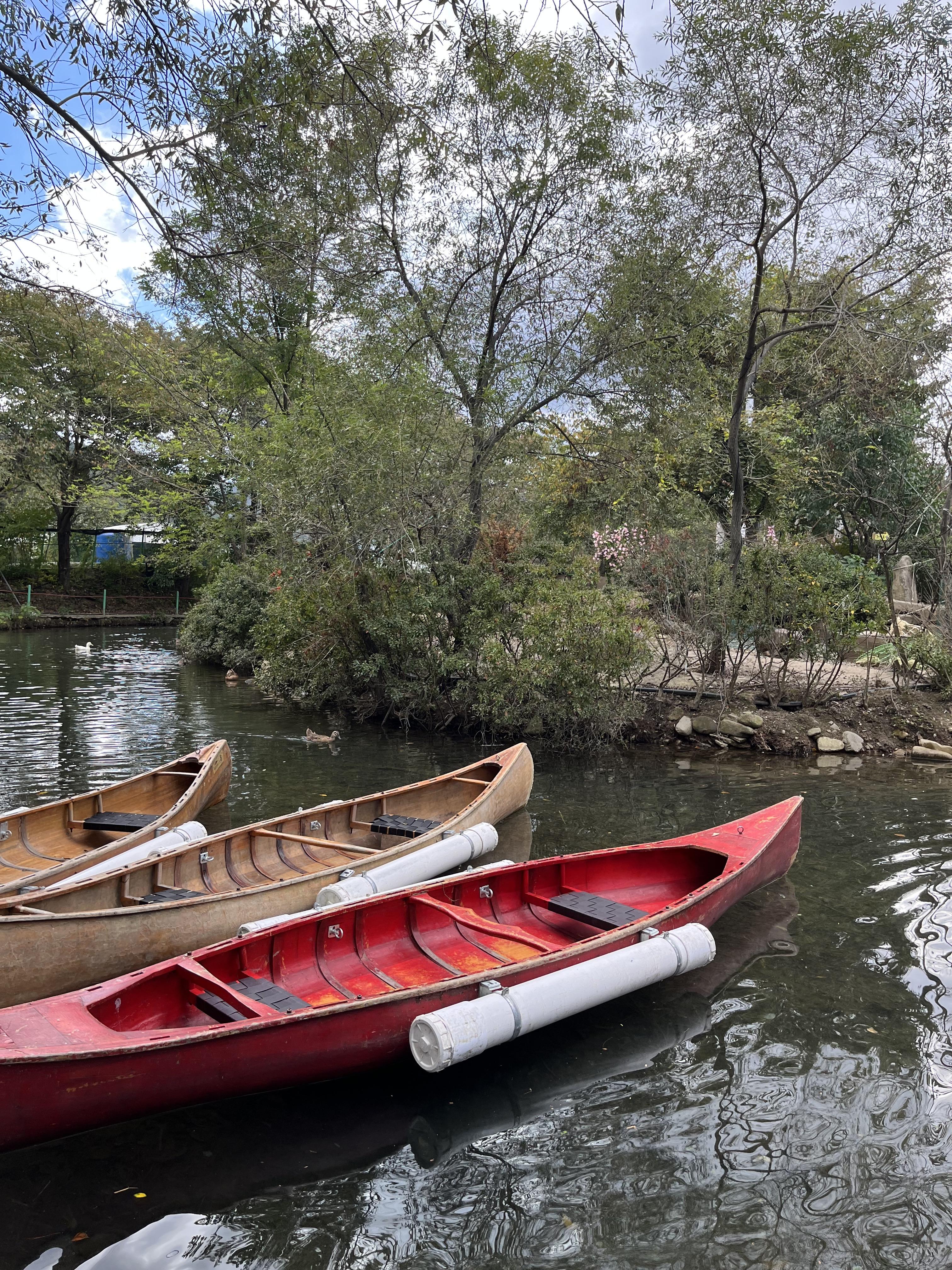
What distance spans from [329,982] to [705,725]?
33.3ft

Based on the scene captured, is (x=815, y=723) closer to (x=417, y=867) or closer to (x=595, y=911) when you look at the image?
(x=417, y=867)

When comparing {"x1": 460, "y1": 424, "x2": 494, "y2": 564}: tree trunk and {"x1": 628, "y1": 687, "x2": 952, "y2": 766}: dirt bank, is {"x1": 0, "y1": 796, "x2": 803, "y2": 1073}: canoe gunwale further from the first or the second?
{"x1": 460, "y1": 424, "x2": 494, "y2": 564}: tree trunk

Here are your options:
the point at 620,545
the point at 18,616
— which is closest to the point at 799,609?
the point at 620,545

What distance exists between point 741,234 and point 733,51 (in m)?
2.62

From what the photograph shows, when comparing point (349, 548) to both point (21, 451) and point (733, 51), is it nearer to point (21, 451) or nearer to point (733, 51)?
point (733, 51)

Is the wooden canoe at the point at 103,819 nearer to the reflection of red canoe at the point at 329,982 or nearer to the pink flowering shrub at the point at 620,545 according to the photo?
the reflection of red canoe at the point at 329,982

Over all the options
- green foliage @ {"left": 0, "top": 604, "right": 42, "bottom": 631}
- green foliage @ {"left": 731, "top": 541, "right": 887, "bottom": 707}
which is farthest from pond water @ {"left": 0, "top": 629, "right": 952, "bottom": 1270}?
green foliage @ {"left": 0, "top": 604, "right": 42, "bottom": 631}

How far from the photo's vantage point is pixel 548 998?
16.4 ft

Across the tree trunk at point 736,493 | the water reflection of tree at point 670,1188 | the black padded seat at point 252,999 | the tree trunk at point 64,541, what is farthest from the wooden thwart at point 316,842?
the tree trunk at point 64,541

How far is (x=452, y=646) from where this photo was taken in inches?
610

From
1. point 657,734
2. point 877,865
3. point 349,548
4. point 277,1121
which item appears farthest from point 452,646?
point 277,1121

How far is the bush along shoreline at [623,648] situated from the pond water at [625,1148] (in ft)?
20.3

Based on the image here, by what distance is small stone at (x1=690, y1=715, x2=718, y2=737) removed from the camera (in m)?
14.4

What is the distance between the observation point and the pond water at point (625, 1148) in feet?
12.3
